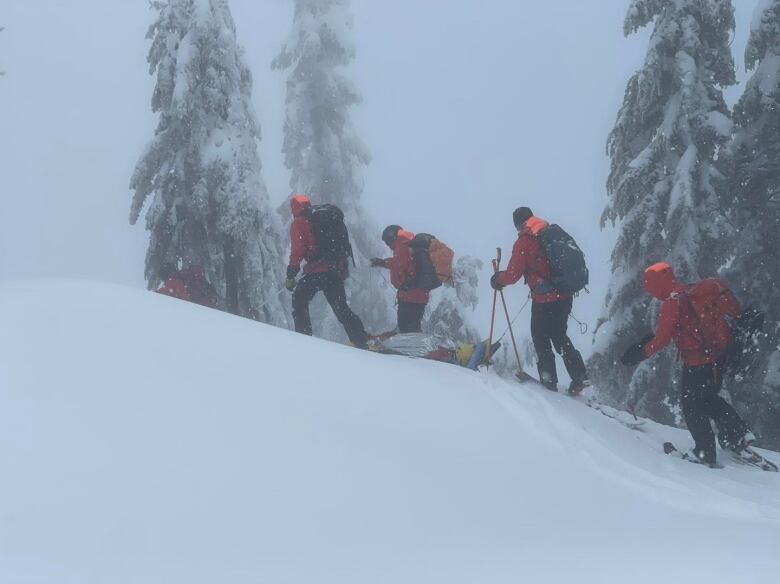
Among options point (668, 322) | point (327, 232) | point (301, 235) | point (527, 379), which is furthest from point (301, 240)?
point (668, 322)

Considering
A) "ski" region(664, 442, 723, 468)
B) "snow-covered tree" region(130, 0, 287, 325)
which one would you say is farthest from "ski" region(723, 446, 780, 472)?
"snow-covered tree" region(130, 0, 287, 325)

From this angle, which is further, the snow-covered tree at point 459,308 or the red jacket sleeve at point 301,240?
the snow-covered tree at point 459,308

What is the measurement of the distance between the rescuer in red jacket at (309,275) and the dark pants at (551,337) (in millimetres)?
2161

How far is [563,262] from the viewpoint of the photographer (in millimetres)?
7879

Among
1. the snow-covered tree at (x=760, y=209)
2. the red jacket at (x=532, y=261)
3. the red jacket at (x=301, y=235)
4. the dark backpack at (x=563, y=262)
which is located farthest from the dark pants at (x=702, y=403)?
the red jacket at (x=301, y=235)

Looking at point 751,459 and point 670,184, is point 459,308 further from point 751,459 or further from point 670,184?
point 751,459

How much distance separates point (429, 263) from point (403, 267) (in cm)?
33

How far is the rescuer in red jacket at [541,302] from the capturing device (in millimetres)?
8055

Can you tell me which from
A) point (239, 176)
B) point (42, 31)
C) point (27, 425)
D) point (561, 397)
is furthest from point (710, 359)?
point (42, 31)

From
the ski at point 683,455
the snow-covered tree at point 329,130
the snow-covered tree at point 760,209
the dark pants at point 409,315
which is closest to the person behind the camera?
the ski at point 683,455

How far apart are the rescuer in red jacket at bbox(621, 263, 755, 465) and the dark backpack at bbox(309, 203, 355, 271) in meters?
3.60

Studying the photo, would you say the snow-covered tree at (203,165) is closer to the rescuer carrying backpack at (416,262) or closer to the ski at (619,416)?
the rescuer carrying backpack at (416,262)

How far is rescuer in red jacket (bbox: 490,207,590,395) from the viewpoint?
8.05 m

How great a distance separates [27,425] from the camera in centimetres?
362
